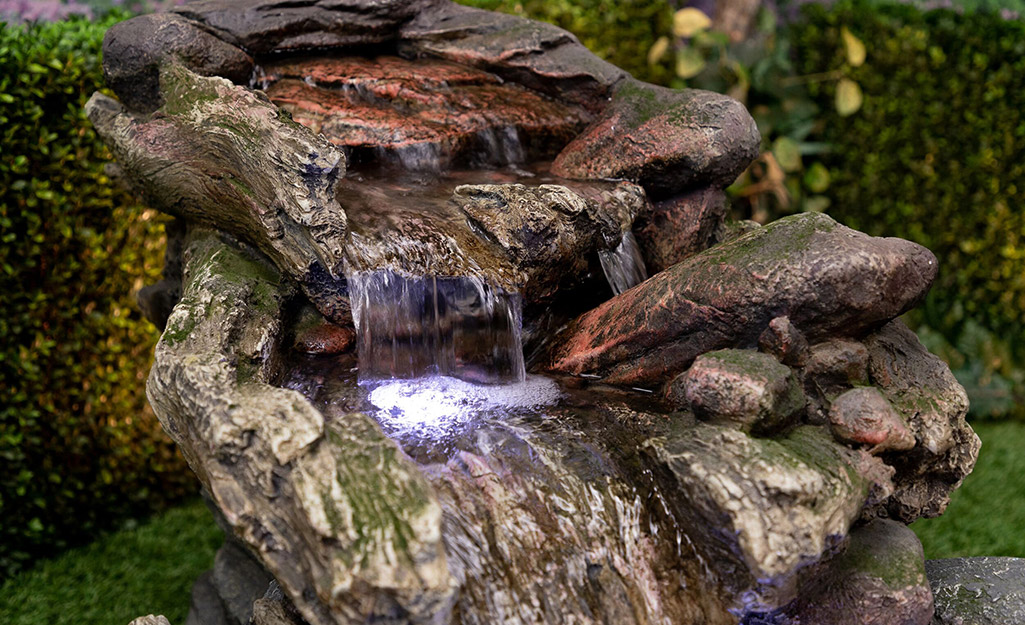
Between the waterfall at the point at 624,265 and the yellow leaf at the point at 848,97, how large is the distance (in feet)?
12.1

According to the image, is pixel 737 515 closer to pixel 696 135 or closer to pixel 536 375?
pixel 536 375

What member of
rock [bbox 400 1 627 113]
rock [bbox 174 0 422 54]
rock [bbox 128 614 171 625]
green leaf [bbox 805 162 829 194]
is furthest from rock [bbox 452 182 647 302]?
green leaf [bbox 805 162 829 194]

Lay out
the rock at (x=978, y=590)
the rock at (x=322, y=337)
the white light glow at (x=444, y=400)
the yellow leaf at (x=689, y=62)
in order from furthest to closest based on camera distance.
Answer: the yellow leaf at (x=689, y=62)
the rock at (x=322, y=337)
the rock at (x=978, y=590)
the white light glow at (x=444, y=400)

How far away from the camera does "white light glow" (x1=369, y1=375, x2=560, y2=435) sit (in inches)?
113

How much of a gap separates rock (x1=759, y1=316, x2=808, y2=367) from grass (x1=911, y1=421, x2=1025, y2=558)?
2.52 m

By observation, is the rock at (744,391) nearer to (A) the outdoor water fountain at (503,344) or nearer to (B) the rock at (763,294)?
(A) the outdoor water fountain at (503,344)

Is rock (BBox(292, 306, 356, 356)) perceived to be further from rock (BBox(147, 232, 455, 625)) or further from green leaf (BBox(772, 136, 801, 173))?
green leaf (BBox(772, 136, 801, 173))

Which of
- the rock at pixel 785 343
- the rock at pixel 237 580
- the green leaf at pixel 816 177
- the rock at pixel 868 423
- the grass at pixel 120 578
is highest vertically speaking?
the rock at pixel 785 343

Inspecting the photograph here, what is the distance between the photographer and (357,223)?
10.3ft

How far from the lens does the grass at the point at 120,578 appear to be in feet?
14.5

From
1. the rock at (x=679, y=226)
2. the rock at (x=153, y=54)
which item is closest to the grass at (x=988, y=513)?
the rock at (x=679, y=226)

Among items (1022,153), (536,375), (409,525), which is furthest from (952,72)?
(409,525)

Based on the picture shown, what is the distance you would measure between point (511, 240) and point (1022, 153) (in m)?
5.04

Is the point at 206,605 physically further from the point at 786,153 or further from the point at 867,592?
the point at 786,153
